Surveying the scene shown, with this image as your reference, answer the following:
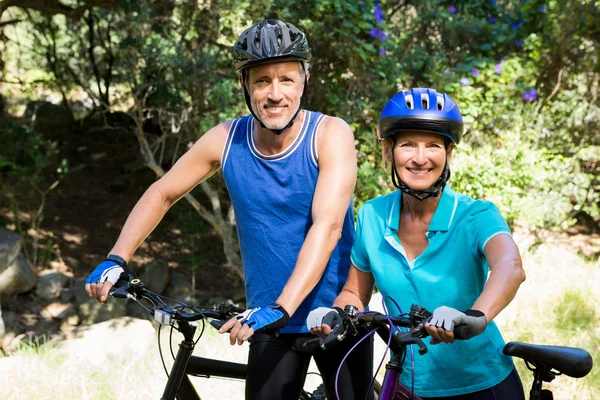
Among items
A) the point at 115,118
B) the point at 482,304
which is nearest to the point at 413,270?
the point at 482,304

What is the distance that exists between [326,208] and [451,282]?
56 centimetres

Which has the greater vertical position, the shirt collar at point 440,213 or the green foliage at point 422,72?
the green foliage at point 422,72

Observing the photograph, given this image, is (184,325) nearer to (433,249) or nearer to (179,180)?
(179,180)

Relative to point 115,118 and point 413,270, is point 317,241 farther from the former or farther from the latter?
point 115,118

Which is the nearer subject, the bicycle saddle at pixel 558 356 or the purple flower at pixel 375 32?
the bicycle saddle at pixel 558 356

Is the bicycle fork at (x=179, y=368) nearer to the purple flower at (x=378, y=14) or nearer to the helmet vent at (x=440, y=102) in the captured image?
the helmet vent at (x=440, y=102)

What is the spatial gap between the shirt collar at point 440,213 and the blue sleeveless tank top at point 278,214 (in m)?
0.36

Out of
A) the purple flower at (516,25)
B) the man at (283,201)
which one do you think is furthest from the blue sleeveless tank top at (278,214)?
the purple flower at (516,25)

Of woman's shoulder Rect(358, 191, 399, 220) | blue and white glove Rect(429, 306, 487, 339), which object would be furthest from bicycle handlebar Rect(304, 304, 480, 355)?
woman's shoulder Rect(358, 191, 399, 220)

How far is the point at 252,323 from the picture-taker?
249 cm

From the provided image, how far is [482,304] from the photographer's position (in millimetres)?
2424

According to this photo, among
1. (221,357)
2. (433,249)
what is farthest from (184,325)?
(221,357)

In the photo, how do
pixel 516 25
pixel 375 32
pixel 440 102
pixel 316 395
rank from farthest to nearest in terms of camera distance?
pixel 516 25 < pixel 375 32 < pixel 316 395 < pixel 440 102

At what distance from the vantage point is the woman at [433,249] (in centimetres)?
267
